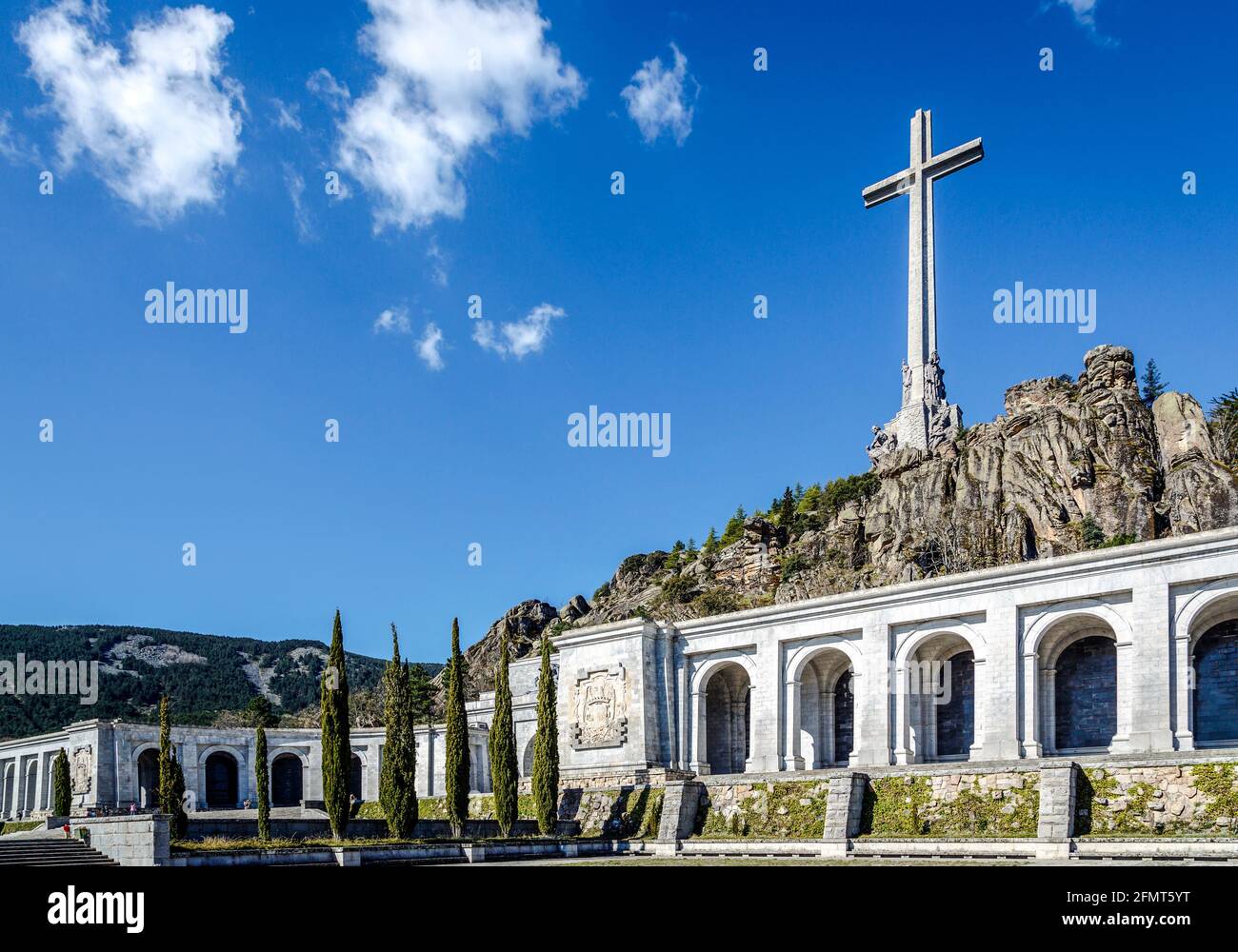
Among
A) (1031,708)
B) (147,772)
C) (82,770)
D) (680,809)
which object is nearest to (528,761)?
(680,809)

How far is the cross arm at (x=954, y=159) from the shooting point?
7081cm

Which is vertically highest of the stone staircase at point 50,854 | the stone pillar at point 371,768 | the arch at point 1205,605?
the arch at point 1205,605

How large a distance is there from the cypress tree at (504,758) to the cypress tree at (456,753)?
1.06 m

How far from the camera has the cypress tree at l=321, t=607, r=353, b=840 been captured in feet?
115

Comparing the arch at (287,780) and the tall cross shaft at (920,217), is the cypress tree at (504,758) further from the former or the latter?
the tall cross shaft at (920,217)

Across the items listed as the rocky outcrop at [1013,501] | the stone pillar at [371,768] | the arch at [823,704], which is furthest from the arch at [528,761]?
the rocky outcrop at [1013,501]

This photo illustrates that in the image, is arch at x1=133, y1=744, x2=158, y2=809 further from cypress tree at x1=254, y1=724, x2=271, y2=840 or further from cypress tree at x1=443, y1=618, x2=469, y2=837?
cypress tree at x1=443, y1=618, x2=469, y2=837

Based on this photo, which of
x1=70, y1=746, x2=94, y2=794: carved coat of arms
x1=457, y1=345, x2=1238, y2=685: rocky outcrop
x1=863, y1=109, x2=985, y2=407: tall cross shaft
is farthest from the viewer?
x1=863, y1=109, x2=985, y2=407: tall cross shaft

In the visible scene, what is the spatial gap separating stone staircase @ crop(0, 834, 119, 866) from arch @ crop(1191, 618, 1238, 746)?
101 ft

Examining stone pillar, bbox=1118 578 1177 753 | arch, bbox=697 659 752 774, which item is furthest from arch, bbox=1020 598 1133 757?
arch, bbox=697 659 752 774

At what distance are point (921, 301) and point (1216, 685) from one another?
4581cm

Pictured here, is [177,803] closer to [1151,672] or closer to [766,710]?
[766,710]

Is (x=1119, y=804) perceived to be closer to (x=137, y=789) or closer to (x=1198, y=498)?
(x=1198, y=498)

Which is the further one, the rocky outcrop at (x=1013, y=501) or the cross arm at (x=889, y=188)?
the cross arm at (x=889, y=188)
